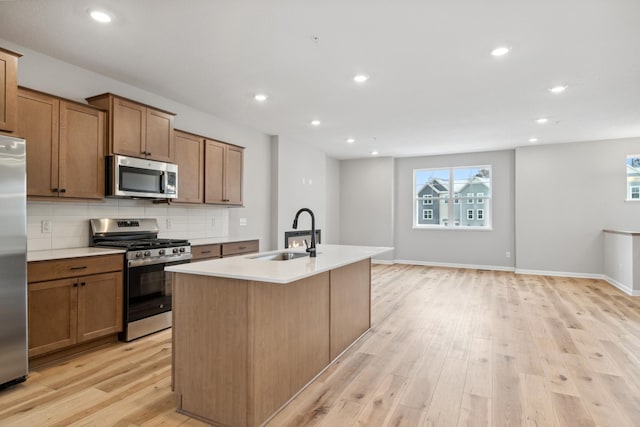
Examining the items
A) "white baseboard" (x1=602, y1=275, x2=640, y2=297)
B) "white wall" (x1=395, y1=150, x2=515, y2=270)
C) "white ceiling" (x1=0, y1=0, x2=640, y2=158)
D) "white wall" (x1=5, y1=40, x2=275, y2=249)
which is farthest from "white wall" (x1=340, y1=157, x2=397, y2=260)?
"white baseboard" (x1=602, y1=275, x2=640, y2=297)

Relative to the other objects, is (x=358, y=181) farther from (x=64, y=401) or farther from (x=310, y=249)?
(x=64, y=401)

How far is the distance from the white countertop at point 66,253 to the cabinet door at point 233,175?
1880 millimetres

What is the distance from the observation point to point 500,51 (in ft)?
9.93

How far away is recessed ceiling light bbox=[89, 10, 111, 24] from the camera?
2473 millimetres

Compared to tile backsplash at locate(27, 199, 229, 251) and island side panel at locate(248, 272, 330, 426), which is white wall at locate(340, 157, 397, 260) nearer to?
tile backsplash at locate(27, 199, 229, 251)

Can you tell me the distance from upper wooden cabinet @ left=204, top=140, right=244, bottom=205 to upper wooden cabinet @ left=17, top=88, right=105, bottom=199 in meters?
1.40

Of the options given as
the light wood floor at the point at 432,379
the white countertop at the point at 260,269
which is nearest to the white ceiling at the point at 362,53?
the white countertop at the point at 260,269

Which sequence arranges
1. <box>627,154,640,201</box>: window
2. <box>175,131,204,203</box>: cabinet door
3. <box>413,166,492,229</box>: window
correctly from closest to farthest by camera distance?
<box>175,131,204,203</box>: cabinet door < <box>627,154,640,201</box>: window < <box>413,166,492,229</box>: window

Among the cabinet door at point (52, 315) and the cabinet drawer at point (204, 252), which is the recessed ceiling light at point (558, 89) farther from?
the cabinet door at point (52, 315)

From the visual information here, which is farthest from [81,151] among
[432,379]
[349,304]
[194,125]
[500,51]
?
[500,51]

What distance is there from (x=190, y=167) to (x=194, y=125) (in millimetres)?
762

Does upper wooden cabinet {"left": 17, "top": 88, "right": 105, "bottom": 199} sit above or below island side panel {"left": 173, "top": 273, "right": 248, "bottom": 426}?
above

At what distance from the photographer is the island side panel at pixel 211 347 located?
1.94 m

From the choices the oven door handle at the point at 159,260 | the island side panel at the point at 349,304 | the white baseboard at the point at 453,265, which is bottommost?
the white baseboard at the point at 453,265
